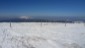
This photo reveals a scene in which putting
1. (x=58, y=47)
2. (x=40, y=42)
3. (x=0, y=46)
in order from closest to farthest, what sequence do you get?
1. (x=0, y=46)
2. (x=58, y=47)
3. (x=40, y=42)

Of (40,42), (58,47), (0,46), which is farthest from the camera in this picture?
(40,42)

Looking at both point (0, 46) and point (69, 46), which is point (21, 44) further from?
point (69, 46)

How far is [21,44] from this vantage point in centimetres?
1276

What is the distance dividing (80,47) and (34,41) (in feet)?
14.8

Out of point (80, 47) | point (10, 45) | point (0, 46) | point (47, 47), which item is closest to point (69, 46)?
point (80, 47)

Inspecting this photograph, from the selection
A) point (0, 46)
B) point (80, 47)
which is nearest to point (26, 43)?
point (0, 46)

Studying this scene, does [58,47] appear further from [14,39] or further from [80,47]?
[14,39]

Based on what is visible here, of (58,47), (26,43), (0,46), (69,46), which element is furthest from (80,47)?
(0,46)

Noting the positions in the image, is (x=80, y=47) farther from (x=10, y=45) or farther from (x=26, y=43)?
(x=10, y=45)

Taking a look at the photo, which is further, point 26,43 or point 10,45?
point 26,43

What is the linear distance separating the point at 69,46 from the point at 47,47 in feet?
6.73

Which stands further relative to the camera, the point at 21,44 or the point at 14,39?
the point at 14,39

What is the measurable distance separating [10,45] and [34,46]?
2.13m

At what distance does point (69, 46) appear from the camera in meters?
12.8
